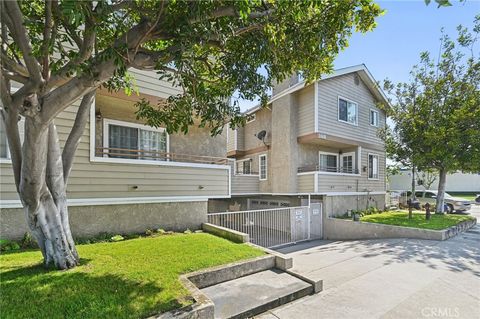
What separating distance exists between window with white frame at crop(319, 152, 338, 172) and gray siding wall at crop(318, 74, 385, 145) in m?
1.92

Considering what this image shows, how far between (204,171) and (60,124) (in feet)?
15.0

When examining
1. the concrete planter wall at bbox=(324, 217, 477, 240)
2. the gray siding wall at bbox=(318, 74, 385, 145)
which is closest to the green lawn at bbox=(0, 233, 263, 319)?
the concrete planter wall at bbox=(324, 217, 477, 240)

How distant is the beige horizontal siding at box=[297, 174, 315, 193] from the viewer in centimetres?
1327

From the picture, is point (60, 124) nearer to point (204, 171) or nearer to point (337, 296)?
point (204, 171)

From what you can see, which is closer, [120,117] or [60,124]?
[60,124]

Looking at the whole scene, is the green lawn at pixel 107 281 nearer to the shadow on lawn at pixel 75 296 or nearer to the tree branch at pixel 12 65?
the shadow on lawn at pixel 75 296

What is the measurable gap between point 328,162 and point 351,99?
4.26m

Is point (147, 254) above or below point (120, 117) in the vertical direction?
below

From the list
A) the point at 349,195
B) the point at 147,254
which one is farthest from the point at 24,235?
the point at 349,195

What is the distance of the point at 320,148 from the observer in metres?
15.8

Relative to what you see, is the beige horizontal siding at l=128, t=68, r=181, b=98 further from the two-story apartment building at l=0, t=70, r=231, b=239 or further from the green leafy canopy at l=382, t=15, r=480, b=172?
the green leafy canopy at l=382, t=15, r=480, b=172

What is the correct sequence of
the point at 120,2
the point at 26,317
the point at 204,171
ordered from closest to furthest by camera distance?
the point at 26,317, the point at 120,2, the point at 204,171

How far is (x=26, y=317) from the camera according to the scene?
3215 millimetres

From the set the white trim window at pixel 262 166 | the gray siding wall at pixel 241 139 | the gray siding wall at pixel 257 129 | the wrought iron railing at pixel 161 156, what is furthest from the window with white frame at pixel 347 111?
the wrought iron railing at pixel 161 156
